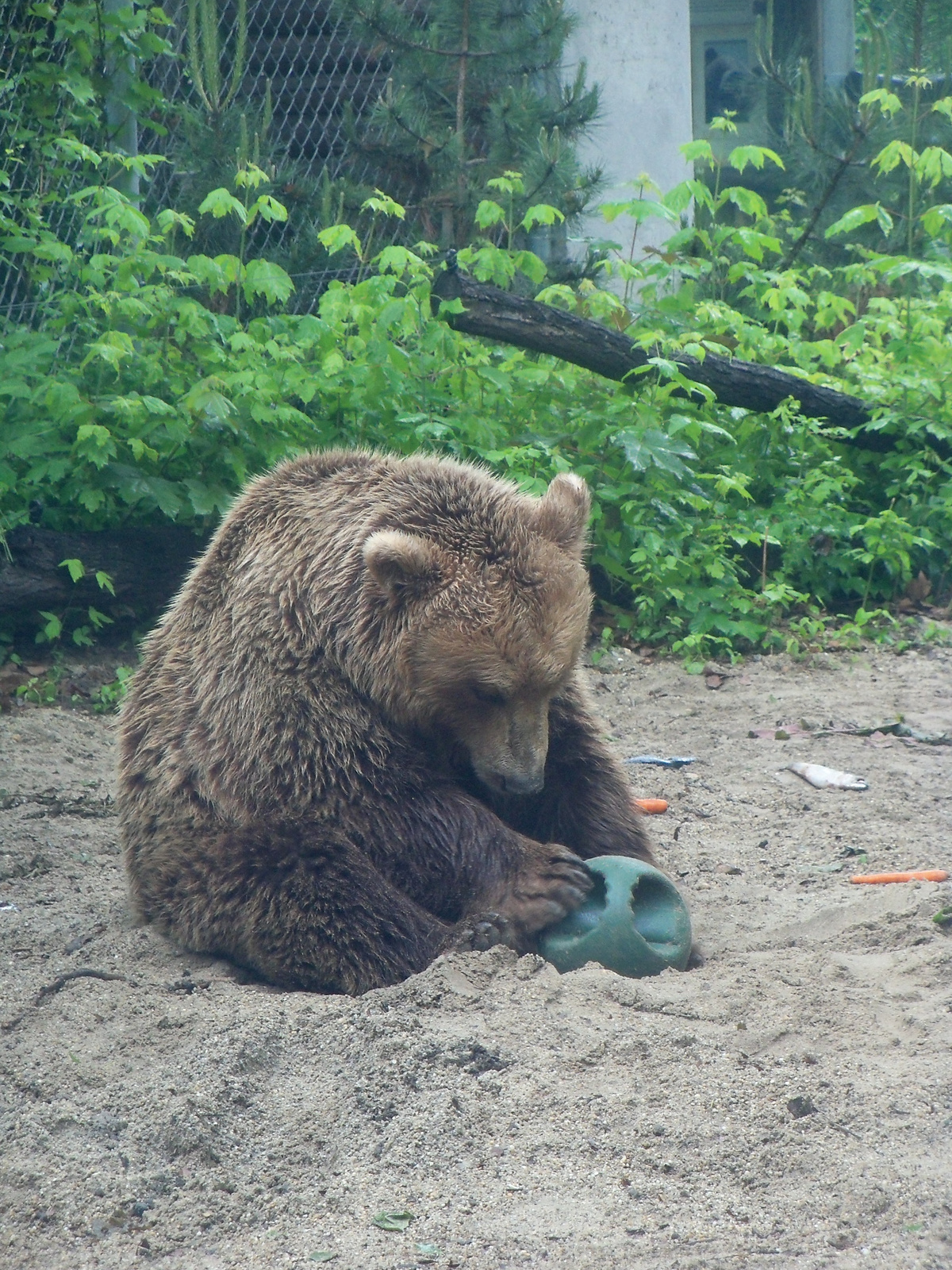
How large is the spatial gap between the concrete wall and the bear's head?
7922mm

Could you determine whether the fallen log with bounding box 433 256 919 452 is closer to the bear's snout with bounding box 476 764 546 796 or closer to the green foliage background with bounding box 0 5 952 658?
the green foliage background with bounding box 0 5 952 658

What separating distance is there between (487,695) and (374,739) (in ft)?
1.10

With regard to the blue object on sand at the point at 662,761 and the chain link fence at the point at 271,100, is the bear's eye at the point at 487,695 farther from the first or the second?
the chain link fence at the point at 271,100

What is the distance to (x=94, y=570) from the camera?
629 cm

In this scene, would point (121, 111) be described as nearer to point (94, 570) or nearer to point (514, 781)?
point (94, 570)

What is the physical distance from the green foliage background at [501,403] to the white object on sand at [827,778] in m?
1.52

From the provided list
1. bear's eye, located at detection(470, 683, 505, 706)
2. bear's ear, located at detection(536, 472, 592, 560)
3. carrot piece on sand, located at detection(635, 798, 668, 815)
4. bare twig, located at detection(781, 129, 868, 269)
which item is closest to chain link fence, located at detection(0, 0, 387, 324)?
bare twig, located at detection(781, 129, 868, 269)

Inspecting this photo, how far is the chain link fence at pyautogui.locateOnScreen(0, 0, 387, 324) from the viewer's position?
883 cm

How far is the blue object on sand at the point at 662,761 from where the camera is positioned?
528 centimetres

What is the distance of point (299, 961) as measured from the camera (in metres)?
3.27

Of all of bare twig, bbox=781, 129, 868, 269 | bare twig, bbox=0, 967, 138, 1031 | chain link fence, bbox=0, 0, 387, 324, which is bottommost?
bare twig, bbox=0, 967, 138, 1031

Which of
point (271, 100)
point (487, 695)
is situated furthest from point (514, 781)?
point (271, 100)

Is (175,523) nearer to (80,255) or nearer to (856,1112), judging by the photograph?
(80,255)

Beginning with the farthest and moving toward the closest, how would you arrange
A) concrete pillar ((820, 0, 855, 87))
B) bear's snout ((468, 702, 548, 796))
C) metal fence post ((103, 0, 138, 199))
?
concrete pillar ((820, 0, 855, 87)) → metal fence post ((103, 0, 138, 199)) → bear's snout ((468, 702, 548, 796))
